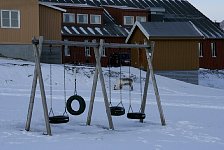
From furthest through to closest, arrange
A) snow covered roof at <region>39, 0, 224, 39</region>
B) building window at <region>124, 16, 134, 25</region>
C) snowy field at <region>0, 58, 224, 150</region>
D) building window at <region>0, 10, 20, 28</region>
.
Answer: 1. snow covered roof at <region>39, 0, 224, 39</region>
2. building window at <region>124, 16, 134, 25</region>
3. building window at <region>0, 10, 20, 28</region>
4. snowy field at <region>0, 58, 224, 150</region>

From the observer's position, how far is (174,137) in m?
11.4

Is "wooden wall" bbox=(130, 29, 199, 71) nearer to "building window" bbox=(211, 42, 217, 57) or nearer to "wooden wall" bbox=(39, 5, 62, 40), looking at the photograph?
"wooden wall" bbox=(39, 5, 62, 40)

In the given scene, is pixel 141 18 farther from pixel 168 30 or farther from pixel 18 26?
pixel 18 26

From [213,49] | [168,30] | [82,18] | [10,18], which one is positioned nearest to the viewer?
[10,18]

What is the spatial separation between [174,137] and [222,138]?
3.69 feet

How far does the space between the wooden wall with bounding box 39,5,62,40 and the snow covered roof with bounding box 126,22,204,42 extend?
6172 millimetres

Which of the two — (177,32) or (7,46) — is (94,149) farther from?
(177,32)

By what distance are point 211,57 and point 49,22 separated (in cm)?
2319

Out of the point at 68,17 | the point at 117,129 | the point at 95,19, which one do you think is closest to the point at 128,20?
the point at 95,19

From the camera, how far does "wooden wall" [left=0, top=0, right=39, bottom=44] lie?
32438 mm

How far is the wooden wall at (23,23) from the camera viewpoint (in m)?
32.4

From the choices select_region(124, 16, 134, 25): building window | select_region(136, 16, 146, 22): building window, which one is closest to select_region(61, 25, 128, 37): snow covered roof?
select_region(124, 16, 134, 25): building window

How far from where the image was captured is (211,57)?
52.6 metres

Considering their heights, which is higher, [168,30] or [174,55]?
[168,30]
